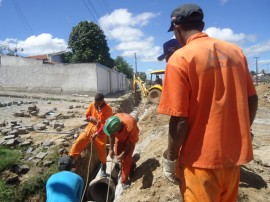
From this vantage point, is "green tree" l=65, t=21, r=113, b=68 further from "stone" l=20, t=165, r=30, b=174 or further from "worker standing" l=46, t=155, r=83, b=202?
"worker standing" l=46, t=155, r=83, b=202

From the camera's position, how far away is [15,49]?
4966 cm

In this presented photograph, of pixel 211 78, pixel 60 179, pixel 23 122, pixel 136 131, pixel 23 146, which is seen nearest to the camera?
pixel 211 78

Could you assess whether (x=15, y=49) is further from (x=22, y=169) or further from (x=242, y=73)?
(x=242, y=73)

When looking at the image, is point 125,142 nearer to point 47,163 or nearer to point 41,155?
point 47,163

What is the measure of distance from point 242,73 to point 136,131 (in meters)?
4.33

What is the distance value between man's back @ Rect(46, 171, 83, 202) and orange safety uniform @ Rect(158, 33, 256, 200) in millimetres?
2166

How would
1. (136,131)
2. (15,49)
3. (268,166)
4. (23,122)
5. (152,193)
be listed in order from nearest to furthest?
(152,193)
(268,166)
(136,131)
(23,122)
(15,49)

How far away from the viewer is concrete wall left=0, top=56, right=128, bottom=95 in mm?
26938

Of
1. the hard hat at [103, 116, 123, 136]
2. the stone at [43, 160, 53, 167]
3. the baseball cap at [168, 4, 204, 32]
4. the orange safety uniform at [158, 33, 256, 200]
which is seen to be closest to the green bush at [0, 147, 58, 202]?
the stone at [43, 160, 53, 167]

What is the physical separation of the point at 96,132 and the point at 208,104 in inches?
216

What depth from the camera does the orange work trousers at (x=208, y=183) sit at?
6.96 ft

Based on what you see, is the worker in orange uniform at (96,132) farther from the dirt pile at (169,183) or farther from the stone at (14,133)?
the stone at (14,133)

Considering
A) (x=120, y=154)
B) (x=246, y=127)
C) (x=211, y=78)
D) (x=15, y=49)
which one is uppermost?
(x=15, y=49)

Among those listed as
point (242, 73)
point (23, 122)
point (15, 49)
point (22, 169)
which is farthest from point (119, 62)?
point (242, 73)
